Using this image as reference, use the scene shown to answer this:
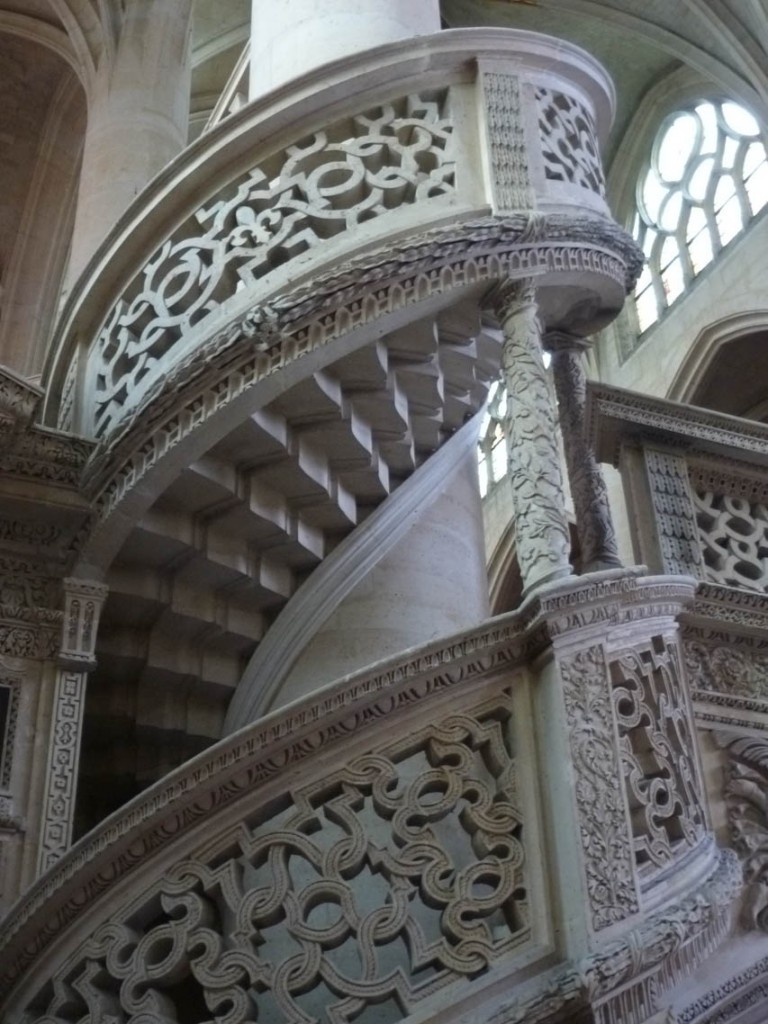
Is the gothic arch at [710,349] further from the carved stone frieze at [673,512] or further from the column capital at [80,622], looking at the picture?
the column capital at [80,622]

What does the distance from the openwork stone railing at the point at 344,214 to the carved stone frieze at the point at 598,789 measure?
4.97 feet

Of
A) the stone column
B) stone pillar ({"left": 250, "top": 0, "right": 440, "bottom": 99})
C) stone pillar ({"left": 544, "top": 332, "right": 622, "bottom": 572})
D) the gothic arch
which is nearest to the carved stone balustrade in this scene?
the stone column

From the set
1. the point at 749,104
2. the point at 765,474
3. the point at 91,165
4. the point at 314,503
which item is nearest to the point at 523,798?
the point at 765,474

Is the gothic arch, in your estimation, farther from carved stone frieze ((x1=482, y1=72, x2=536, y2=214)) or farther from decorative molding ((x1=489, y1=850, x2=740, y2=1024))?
decorative molding ((x1=489, y1=850, x2=740, y2=1024))

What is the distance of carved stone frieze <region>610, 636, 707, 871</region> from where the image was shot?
3.55 m

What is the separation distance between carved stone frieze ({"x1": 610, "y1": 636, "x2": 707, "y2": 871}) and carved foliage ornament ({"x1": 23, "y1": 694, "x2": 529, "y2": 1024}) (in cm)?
31

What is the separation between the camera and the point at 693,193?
14570 mm

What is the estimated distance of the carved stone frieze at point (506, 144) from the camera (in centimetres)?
488

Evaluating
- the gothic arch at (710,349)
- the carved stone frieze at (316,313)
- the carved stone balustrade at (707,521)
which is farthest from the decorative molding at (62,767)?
the gothic arch at (710,349)

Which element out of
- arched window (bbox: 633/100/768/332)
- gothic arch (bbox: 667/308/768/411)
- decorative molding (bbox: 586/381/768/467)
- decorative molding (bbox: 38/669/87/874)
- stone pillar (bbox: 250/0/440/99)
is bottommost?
decorative molding (bbox: 38/669/87/874)

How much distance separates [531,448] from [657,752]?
0.98 m

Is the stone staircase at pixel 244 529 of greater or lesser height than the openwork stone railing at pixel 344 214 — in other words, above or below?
below

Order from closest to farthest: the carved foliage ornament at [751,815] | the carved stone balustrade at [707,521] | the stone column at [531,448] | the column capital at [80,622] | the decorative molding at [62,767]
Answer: the carved foliage ornament at [751,815]
the stone column at [531,448]
the carved stone balustrade at [707,521]
the decorative molding at [62,767]
the column capital at [80,622]

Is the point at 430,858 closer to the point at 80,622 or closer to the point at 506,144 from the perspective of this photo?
the point at 80,622
